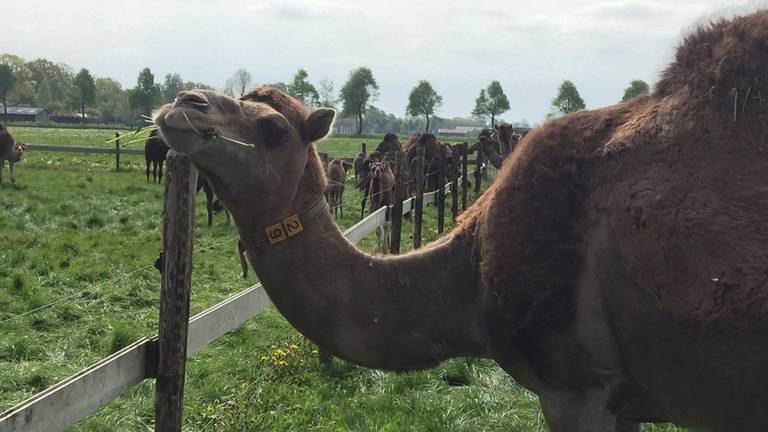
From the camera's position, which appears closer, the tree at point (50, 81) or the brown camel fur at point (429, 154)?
the brown camel fur at point (429, 154)

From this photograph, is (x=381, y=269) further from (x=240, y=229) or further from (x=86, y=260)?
(x=86, y=260)

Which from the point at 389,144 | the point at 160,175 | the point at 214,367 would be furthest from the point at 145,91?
the point at 214,367

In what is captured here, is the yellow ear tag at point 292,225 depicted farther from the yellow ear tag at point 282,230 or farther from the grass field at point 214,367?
the grass field at point 214,367

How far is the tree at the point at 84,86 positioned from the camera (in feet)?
294

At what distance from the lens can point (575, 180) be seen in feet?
9.78

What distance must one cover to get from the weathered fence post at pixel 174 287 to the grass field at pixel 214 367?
4.04 feet

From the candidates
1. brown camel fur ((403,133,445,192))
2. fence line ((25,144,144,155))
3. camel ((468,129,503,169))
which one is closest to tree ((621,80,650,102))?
camel ((468,129,503,169))

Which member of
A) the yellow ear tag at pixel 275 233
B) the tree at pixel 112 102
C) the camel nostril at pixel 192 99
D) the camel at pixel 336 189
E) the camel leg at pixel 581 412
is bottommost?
the camel at pixel 336 189

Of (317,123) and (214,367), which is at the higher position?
(317,123)

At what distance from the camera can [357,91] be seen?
99.8m

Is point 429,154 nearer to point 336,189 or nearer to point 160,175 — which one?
point 336,189

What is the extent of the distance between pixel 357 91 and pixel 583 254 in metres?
→ 98.6

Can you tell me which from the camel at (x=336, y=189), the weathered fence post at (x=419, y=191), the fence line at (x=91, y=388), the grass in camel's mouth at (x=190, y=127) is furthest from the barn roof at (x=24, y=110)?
the grass in camel's mouth at (x=190, y=127)

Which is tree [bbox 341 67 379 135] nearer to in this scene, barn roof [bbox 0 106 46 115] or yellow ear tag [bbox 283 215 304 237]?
barn roof [bbox 0 106 46 115]
